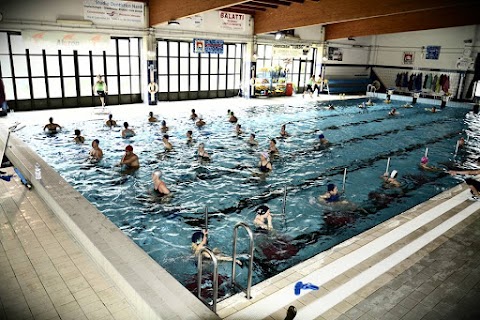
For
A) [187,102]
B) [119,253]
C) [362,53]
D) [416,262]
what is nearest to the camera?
[119,253]

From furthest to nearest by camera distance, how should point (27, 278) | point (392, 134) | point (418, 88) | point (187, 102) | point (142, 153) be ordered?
point (418, 88) → point (187, 102) → point (392, 134) → point (142, 153) → point (27, 278)

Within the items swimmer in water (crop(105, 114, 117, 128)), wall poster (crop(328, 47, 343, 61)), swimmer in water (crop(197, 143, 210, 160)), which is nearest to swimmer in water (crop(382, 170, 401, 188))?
swimmer in water (crop(197, 143, 210, 160))

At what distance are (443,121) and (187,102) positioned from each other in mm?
13598

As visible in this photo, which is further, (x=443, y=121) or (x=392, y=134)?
(x=443, y=121)

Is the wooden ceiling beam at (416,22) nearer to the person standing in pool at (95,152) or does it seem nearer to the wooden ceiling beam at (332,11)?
the wooden ceiling beam at (332,11)

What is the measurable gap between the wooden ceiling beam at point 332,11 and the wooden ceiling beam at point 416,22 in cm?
670

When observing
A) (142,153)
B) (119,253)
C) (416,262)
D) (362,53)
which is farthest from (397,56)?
(119,253)

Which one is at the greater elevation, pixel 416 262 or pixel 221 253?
pixel 416 262

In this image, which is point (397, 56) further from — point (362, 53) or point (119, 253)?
point (119, 253)

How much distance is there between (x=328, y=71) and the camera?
28.9 meters

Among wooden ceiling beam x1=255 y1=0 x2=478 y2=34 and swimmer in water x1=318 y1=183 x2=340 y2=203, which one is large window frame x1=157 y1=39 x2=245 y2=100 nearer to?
wooden ceiling beam x1=255 y1=0 x2=478 y2=34

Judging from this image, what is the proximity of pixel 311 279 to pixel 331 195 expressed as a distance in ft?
11.7

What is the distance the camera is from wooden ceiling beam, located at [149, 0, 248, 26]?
1323 centimetres

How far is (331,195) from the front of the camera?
7820 mm
